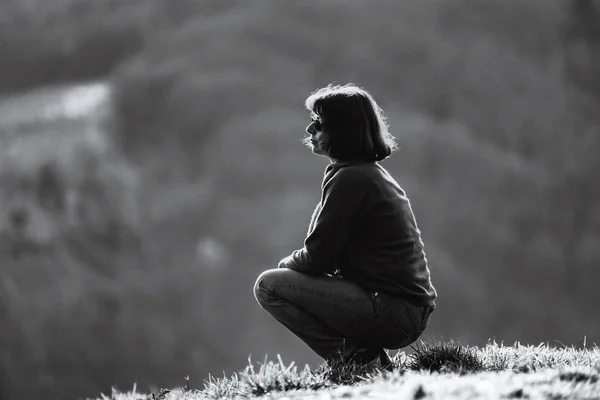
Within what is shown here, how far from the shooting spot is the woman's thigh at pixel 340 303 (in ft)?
19.2

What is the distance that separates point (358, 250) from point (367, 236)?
5.5 inches

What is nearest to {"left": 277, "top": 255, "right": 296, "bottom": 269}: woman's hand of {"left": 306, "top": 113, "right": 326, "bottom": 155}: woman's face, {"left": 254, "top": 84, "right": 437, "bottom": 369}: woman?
{"left": 254, "top": 84, "right": 437, "bottom": 369}: woman

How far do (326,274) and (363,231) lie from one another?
0.48 m

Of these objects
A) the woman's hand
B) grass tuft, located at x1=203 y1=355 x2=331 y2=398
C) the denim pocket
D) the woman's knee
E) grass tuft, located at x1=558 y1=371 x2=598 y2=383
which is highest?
the woman's hand

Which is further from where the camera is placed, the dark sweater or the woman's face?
the woman's face

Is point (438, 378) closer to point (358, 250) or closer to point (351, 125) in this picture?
point (358, 250)

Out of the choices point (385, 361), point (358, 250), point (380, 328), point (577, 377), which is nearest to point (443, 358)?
point (385, 361)

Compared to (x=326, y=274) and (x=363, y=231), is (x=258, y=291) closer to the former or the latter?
(x=326, y=274)

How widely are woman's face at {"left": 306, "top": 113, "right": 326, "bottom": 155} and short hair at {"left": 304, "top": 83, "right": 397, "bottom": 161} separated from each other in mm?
56

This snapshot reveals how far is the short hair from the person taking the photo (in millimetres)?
5891

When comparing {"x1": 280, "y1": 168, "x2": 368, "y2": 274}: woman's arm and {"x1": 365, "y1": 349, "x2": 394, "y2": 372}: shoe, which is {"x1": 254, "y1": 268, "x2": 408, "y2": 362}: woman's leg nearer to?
{"x1": 365, "y1": 349, "x2": 394, "y2": 372}: shoe

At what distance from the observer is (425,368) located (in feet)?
20.0

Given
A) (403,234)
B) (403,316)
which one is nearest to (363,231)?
(403,234)

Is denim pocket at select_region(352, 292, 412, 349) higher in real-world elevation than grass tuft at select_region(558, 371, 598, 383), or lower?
higher
